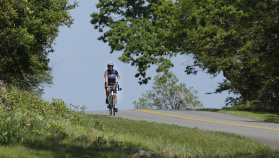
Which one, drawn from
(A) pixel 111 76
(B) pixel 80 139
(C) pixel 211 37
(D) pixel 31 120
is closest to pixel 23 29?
(A) pixel 111 76

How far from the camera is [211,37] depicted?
3206 centimetres

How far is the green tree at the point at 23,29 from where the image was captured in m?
18.2

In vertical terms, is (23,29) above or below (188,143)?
above

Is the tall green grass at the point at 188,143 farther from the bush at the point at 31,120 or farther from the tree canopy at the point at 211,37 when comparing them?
the tree canopy at the point at 211,37

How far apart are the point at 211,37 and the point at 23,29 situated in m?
17.8

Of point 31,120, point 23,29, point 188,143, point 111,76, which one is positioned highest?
point 23,29

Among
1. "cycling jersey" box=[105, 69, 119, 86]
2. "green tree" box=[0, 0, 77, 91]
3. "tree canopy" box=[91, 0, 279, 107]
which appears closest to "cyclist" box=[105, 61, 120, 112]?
"cycling jersey" box=[105, 69, 119, 86]

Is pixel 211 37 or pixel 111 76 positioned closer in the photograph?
pixel 111 76

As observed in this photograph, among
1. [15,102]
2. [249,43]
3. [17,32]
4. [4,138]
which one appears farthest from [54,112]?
[249,43]

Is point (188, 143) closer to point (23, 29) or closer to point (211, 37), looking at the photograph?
point (23, 29)

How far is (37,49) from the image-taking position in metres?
22.6

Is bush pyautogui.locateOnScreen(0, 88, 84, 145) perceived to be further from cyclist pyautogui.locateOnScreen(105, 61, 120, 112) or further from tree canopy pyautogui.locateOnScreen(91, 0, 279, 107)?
tree canopy pyautogui.locateOnScreen(91, 0, 279, 107)

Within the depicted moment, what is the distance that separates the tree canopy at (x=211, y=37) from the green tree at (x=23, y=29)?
34.8 feet

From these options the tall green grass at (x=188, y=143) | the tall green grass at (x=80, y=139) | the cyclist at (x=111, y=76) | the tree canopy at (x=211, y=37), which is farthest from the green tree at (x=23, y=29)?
the tree canopy at (x=211, y=37)
